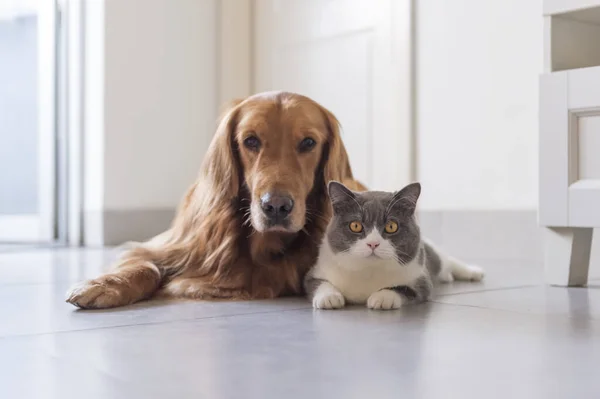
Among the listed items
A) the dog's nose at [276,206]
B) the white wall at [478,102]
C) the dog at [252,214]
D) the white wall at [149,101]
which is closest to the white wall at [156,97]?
the white wall at [149,101]

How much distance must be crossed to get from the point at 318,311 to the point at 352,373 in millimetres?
504

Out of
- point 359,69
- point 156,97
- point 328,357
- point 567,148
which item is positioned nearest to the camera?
point 328,357

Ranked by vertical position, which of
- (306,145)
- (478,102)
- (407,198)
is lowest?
(407,198)

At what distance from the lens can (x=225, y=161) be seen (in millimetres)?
1648

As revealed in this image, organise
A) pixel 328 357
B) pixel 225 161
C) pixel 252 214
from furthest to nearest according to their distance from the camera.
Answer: pixel 225 161
pixel 252 214
pixel 328 357

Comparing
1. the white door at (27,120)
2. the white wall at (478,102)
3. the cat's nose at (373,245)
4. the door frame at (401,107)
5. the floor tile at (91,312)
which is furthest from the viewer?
the white door at (27,120)

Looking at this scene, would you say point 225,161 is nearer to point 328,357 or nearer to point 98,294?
point 98,294

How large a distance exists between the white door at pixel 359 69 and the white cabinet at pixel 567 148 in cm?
102

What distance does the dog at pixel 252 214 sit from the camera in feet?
5.11

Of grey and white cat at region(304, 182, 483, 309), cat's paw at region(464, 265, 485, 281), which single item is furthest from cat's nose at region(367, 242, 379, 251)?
cat's paw at region(464, 265, 485, 281)

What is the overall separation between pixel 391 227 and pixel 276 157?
29 centimetres

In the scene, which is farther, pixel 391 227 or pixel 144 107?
pixel 144 107

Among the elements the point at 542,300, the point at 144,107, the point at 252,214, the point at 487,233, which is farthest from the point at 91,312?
the point at 144,107

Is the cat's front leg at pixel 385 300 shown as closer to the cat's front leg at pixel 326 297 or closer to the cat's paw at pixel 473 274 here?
the cat's front leg at pixel 326 297
